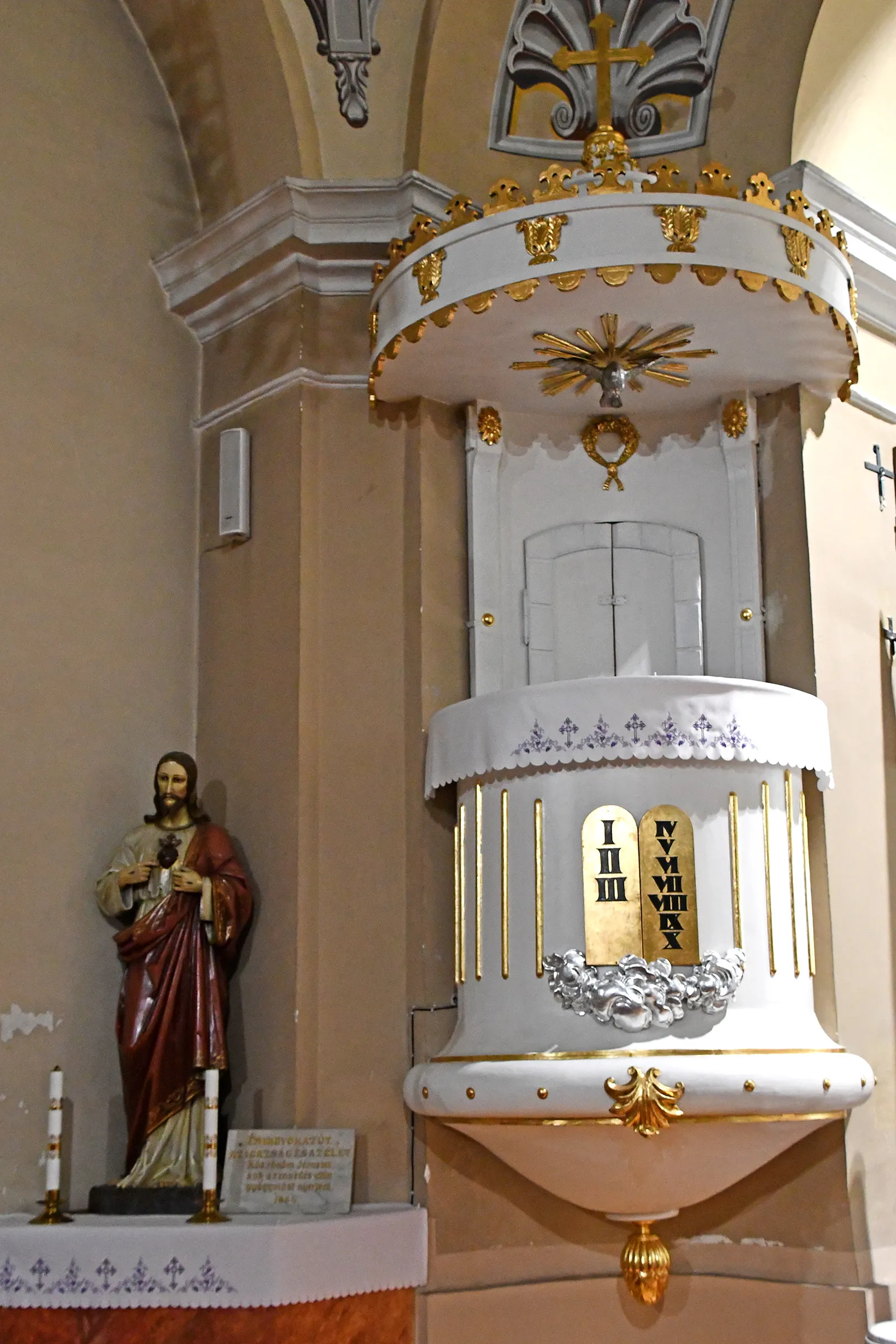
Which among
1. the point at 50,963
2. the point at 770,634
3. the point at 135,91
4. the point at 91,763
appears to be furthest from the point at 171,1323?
the point at 135,91

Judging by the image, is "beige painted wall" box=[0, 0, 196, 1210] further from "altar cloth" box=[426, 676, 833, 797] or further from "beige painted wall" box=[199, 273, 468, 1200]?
"altar cloth" box=[426, 676, 833, 797]

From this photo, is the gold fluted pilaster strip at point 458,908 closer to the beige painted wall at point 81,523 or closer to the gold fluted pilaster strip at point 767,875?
the gold fluted pilaster strip at point 767,875

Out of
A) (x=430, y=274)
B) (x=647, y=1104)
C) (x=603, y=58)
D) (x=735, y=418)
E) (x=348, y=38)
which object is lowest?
(x=647, y=1104)

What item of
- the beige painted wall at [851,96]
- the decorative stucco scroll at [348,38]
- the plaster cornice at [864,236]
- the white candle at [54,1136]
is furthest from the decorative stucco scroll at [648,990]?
the decorative stucco scroll at [348,38]

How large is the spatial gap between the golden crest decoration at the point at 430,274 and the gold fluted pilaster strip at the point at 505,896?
5.64 ft

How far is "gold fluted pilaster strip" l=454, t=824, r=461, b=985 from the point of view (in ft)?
18.7

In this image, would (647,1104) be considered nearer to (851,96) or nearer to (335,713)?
(335,713)

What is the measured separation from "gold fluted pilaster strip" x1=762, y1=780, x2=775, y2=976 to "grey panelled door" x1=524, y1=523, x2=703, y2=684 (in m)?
0.89

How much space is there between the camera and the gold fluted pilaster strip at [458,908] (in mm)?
5711

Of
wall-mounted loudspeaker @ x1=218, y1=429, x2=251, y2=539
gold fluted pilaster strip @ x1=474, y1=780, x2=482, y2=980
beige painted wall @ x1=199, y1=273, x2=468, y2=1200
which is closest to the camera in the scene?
gold fluted pilaster strip @ x1=474, y1=780, x2=482, y2=980

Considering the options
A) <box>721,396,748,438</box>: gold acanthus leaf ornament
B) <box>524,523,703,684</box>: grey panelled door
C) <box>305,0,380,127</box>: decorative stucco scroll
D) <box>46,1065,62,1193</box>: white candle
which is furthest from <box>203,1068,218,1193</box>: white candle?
<box>305,0,380,127</box>: decorative stucco scroll

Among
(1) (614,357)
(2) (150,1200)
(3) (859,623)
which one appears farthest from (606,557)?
(2) (150,1200)

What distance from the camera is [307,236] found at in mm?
6426

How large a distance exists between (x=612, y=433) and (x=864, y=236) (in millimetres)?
1292
